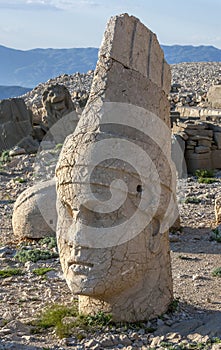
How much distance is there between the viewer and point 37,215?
33.3 ft

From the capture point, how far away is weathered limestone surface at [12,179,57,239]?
1010cm

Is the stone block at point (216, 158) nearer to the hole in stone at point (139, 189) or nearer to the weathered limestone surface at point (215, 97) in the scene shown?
the weathered limestone surface at point (215, 97)

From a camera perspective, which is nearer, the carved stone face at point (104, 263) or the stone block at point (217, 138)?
the carved stone face at point (104, 263)

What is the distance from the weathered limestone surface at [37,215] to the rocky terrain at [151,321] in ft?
A: 0.58

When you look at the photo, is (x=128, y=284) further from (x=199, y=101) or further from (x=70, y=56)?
(x=70, y=56)

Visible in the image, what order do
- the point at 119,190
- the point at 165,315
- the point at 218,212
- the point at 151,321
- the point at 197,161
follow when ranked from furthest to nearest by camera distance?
the point at 197,161
the point at 218,212
the point at 165,315
the point at 151,321
the point at 119,190

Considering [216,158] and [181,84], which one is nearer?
[216,158]

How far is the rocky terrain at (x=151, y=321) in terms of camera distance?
581 centimetres

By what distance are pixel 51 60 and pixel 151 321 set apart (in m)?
76.4

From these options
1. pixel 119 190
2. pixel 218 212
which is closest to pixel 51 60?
pixel 218 212

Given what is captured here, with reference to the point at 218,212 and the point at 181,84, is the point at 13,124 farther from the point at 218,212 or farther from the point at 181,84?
the point at 181,84

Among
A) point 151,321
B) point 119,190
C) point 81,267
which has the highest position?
point 119,190

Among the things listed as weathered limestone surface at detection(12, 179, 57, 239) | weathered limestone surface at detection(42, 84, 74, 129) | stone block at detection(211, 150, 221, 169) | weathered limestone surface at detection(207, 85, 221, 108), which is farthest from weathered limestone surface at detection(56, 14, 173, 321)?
weathered limestone surface at detection(207, 85, 221, 108)

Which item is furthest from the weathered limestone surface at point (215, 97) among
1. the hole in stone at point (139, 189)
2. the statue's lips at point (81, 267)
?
the statue's lips at point (81, 267)
